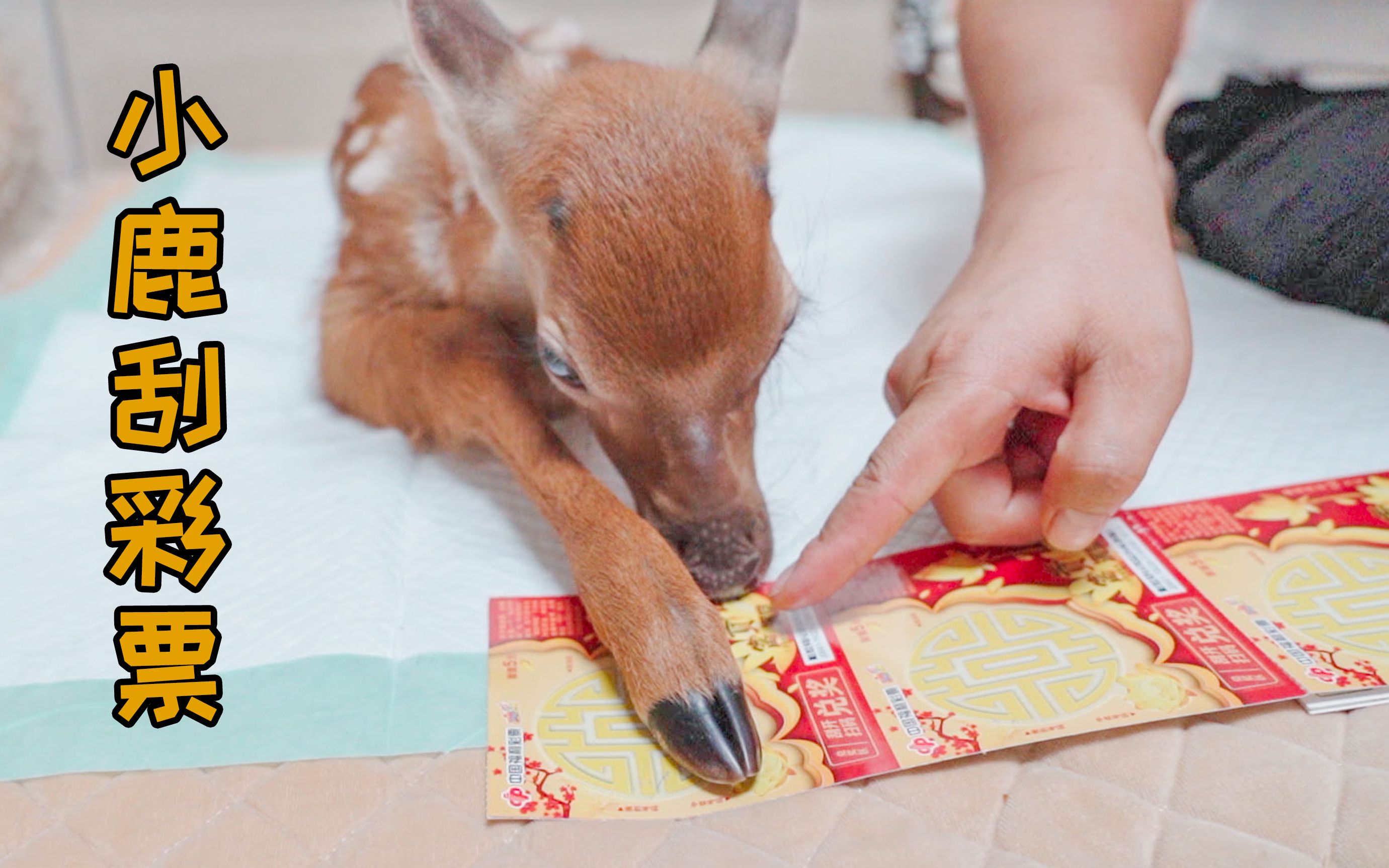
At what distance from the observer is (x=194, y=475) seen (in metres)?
1.36

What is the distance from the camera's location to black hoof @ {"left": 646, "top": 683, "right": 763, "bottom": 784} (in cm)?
89

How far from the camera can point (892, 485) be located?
1.02 metres

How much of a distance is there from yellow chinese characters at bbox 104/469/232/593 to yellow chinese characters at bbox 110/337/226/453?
84 millimetres

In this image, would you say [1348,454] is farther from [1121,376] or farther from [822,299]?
[822,299]

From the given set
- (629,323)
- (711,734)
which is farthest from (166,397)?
(711,734)

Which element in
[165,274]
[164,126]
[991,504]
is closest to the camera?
[991,504]

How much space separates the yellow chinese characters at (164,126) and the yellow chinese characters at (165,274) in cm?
11

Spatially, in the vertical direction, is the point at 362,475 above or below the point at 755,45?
below

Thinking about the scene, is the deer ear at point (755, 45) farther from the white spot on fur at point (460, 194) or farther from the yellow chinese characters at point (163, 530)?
the yellow chinese characters at point (163, 530)

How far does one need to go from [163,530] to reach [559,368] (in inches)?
20.5

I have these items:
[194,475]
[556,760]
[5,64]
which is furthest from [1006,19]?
[5,64]

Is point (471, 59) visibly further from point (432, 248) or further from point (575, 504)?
point (575, 504)

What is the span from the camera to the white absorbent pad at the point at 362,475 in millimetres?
1006

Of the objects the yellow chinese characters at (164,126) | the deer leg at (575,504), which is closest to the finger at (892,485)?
the deer leg at (575,504)
